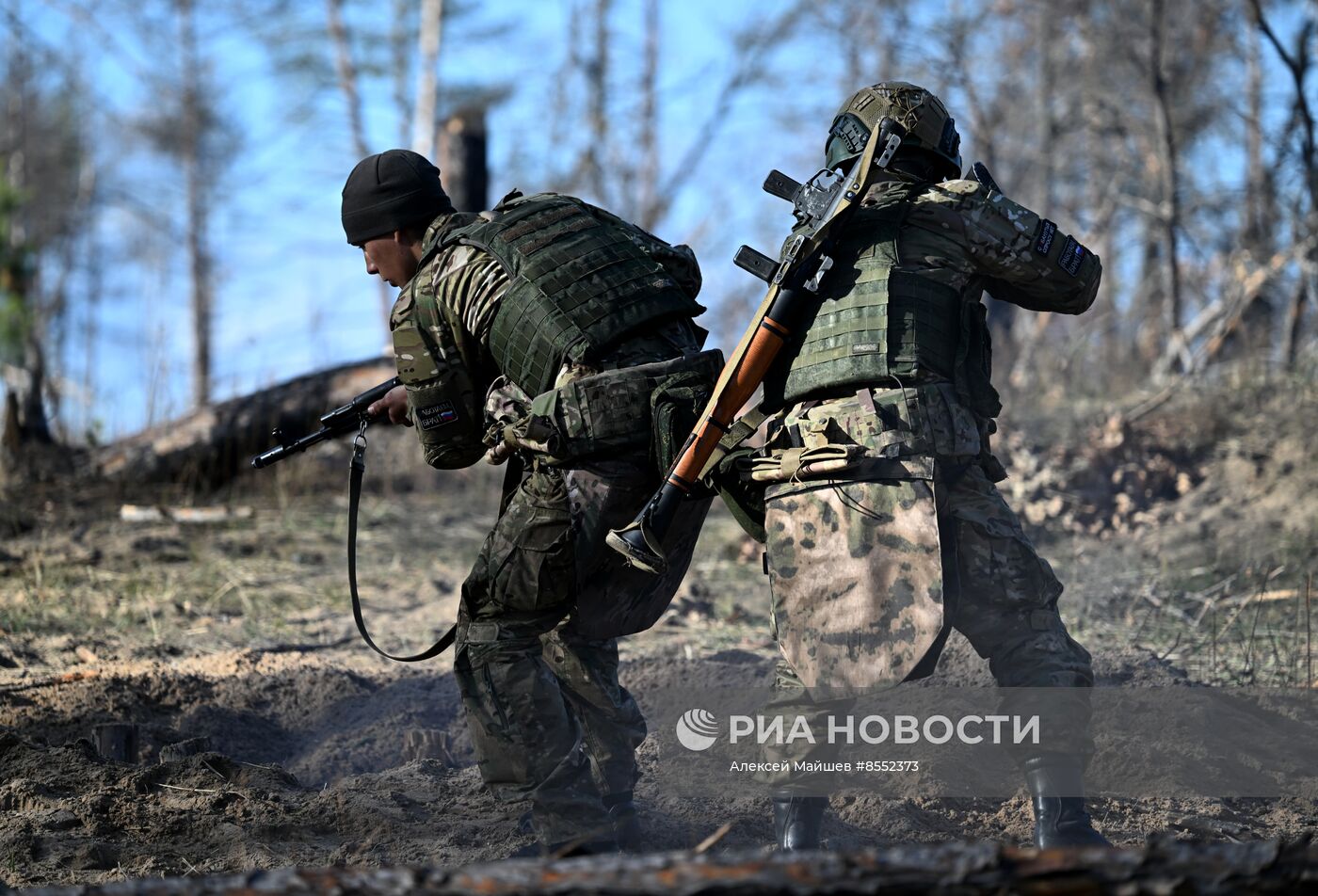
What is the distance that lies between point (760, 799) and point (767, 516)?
105cm

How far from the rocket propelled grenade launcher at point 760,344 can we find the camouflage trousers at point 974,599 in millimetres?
280

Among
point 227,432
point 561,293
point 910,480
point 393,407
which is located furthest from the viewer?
point 227,432

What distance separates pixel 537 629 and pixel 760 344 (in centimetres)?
96

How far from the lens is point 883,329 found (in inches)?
126

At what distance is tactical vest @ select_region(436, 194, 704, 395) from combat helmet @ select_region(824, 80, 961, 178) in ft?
1.98

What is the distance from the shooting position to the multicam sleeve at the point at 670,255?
3.69m

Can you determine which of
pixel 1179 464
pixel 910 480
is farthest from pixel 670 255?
pixel 1179 464

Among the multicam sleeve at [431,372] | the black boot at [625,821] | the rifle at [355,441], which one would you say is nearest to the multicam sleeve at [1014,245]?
the multicam sleeve at [431,372]

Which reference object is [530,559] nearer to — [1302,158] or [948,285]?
[948,285]

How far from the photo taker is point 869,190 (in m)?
3.48

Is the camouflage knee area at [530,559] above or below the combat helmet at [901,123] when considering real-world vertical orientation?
below

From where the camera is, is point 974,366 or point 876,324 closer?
point 876,324

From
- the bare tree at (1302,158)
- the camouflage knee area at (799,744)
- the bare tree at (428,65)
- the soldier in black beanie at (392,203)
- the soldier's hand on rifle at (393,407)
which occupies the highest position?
the bare tree at (428,65)

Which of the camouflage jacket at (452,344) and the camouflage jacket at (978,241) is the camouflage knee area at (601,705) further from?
the camouflage jacket at (978,241)
